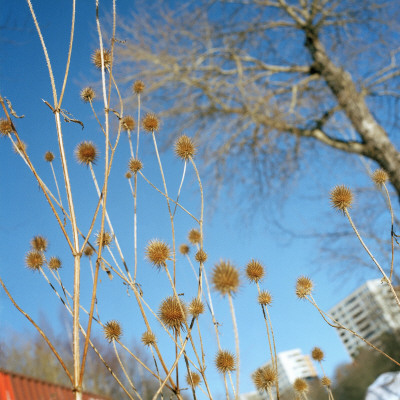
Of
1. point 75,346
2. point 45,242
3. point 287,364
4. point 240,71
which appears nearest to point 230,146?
point 240,71

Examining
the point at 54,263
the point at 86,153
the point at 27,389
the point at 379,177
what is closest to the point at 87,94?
the point at 86,153

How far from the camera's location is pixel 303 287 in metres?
A: 1.43

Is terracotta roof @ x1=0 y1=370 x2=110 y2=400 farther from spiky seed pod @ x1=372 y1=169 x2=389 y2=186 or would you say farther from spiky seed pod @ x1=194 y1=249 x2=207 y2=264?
spiky seed pod @ x1=372 y1=169 x2=389 y2=186

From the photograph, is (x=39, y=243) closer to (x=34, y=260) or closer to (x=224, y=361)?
(x=34, y=260)

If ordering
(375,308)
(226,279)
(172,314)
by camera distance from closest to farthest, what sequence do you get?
(226,279) < (172,314) < (375,308)

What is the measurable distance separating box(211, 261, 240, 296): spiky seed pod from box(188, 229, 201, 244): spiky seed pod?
2.72ft

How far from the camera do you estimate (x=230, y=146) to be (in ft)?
22.0

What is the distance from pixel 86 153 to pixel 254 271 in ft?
2.57

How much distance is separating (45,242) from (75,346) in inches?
39.3

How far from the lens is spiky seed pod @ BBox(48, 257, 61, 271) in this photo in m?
1.43

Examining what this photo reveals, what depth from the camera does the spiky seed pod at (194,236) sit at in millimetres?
1879

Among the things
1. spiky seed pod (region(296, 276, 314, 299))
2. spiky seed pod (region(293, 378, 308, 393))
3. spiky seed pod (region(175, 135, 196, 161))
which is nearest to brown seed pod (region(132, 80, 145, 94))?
spiky seed pod (region(175, 135, 196, 161))

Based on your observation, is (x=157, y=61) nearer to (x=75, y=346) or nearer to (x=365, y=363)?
(x=75, y=346)

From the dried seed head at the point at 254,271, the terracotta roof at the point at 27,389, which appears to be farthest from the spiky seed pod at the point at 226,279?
the terracotta roof at the point at 27,389
